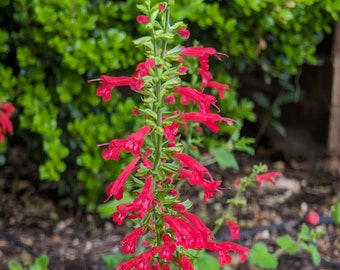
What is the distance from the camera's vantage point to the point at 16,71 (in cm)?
336

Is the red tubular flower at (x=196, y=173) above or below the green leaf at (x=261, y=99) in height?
above

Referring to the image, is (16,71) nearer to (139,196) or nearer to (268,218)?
(268,218)

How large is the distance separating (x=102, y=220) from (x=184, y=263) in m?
1.88

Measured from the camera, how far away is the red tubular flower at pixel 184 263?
1.56 metres

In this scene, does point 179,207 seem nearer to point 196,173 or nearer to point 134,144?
point 196,173

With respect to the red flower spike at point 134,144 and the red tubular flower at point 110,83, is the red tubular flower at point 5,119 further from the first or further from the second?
the red flower spike at point 134,144

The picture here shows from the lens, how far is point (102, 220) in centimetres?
341

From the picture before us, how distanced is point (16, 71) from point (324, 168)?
191cm

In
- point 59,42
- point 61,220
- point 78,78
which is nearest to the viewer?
point 59,42

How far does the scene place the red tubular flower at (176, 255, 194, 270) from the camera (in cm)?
156

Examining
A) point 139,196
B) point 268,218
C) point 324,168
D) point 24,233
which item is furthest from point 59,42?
point 324,168

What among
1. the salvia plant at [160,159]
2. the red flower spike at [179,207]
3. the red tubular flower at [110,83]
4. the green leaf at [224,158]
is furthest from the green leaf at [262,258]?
the red tubular flower at [110,83]

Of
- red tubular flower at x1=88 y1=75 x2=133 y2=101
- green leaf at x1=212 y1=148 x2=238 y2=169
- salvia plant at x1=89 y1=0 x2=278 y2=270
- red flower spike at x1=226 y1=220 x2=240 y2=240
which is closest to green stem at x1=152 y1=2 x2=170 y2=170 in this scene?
salvia plant at x1=89 y1=0 x2=278 y2=270

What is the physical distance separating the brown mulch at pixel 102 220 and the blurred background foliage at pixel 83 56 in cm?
17
